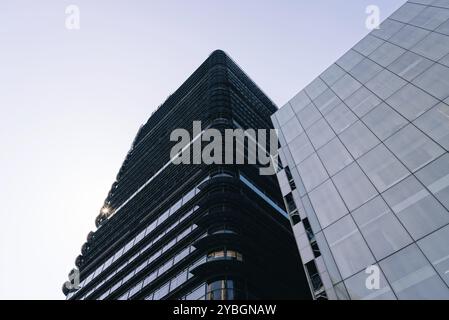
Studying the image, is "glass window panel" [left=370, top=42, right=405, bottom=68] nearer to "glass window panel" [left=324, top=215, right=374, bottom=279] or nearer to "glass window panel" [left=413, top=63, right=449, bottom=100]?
"glass window panel" [left=413, top=63, right=449, bottom=100]

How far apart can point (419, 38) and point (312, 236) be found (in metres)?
20.2

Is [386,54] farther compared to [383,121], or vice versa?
[386,54]

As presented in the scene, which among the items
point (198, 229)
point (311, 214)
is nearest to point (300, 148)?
point (311, 214)

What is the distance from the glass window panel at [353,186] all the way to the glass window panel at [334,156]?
708mm

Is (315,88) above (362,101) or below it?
above

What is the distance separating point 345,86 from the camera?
3422 centimetres

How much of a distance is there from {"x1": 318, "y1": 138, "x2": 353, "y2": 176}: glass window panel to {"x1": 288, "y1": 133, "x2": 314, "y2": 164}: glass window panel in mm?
1672

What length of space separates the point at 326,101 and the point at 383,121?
893 cm

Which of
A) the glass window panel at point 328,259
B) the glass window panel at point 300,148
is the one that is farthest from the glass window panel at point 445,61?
the glass window panel at point 328,259

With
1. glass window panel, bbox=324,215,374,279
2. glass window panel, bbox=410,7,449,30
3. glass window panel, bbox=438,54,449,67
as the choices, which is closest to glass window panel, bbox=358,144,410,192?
glass window panel, bbox=324,215,374,279

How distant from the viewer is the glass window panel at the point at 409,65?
27744 millimetres

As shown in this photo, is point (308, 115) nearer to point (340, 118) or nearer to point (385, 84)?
point (340, 118)

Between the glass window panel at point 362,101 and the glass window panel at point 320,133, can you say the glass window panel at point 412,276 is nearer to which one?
the glass window panel at point 320,133
